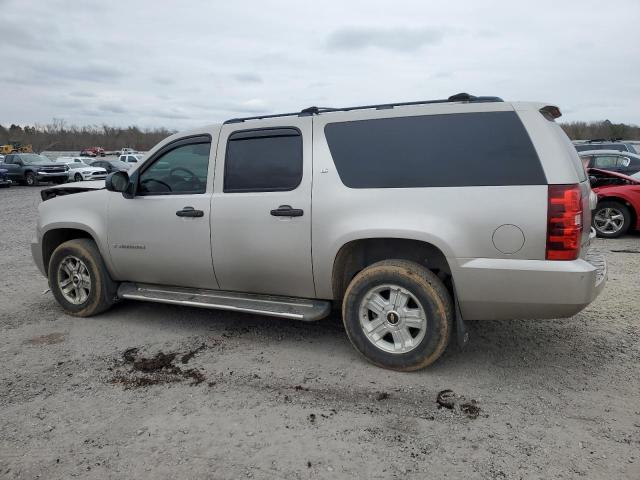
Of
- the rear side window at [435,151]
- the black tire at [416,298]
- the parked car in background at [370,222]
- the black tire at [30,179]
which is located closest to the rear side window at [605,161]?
the parked car in background at [370,222]

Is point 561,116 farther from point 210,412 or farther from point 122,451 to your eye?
point 122,451

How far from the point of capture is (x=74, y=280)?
509cm

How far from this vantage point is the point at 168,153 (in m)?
4.68

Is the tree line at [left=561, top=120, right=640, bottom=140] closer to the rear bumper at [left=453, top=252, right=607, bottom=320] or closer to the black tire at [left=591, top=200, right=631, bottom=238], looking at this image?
the black tire at [left=591, top=200, right=631, bottom=238]

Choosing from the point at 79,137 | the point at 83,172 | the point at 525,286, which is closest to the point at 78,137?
the point at 79,137

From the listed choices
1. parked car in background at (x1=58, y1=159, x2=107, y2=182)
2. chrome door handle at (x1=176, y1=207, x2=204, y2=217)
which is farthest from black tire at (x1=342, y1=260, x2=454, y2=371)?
parked car in background at (x1=58, y1=159, x2=107, y2=182)

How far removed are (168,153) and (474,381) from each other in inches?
133

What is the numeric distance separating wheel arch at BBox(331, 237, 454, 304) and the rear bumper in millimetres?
301

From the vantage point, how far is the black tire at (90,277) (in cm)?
491

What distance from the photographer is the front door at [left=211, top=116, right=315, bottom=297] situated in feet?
12.8

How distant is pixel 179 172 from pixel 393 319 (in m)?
2.45

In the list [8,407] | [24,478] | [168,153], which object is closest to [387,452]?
[24,478]

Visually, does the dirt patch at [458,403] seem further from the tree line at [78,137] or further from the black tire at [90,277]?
the tree line at [78,137]

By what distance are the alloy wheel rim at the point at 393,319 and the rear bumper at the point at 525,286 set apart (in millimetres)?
353
